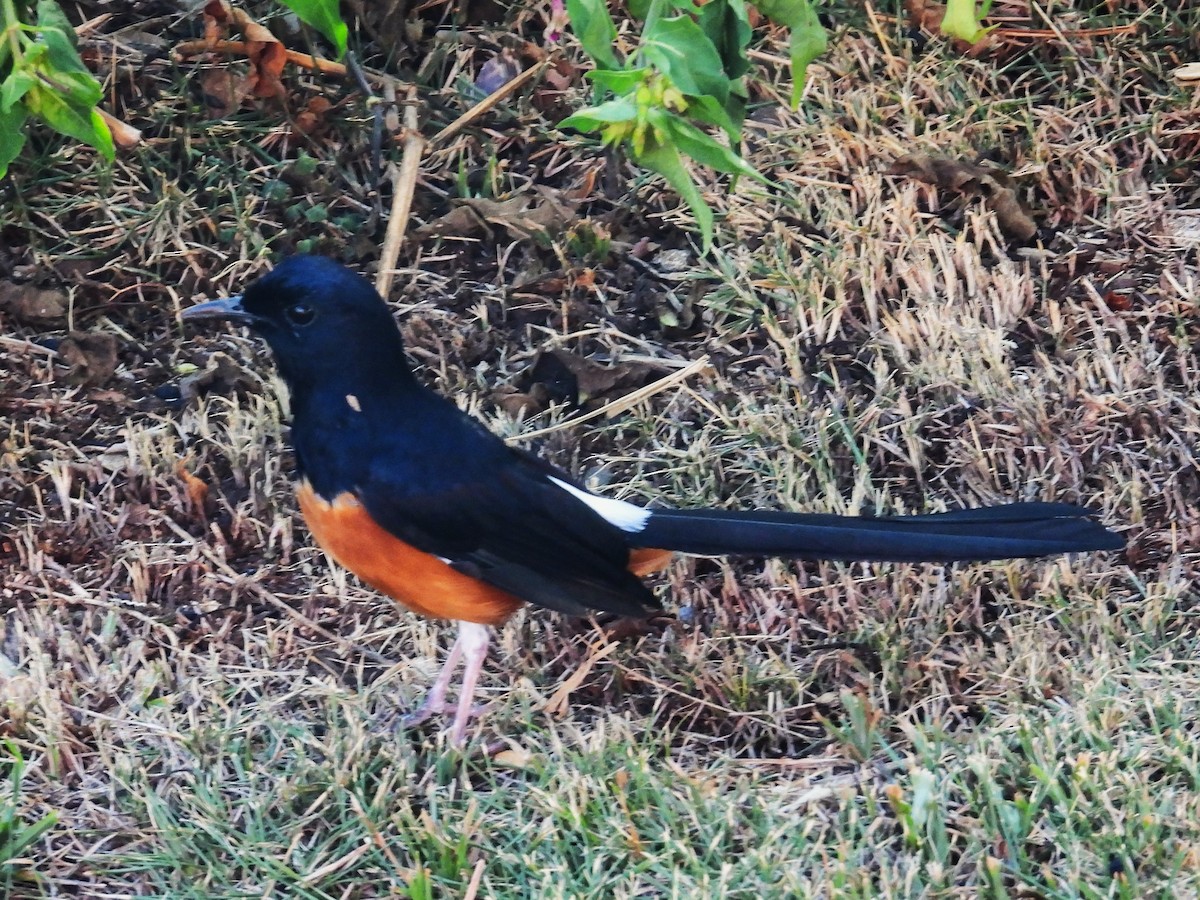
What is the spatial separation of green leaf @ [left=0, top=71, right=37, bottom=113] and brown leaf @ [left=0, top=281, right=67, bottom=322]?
189cm

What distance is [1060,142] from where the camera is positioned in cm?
516

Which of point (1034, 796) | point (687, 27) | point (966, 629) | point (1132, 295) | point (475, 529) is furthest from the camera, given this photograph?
point (1132, 295)

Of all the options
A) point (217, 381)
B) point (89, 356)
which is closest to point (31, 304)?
point (89, 356)

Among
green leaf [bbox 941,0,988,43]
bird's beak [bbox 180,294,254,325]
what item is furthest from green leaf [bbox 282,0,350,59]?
green leaf [bbox 941,0,988,43]

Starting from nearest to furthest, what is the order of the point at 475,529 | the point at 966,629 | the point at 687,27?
the point at 687,27
the point at 475,529
the point at 966,629

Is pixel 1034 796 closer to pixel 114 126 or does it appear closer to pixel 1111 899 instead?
pixel 1111 899

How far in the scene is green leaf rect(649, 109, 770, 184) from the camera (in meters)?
2.88

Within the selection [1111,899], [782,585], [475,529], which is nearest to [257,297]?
[475,529]

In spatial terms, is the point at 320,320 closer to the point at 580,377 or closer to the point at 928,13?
the point at 580,377

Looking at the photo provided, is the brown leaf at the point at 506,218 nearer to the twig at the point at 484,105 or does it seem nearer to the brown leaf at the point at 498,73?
the twig at the point at 484,105

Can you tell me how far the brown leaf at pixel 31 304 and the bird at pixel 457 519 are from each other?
1.21 m

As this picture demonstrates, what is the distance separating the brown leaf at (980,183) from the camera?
4945mm

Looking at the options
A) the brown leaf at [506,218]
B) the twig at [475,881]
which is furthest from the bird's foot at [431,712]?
the brown leaf at [506,218]

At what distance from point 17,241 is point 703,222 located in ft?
9.49
